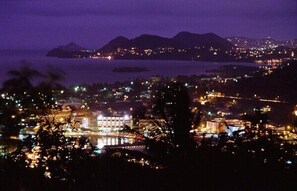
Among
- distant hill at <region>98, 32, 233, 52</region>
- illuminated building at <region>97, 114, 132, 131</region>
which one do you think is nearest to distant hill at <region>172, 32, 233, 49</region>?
distant hill at <region>98, 32, 233, 52</region>

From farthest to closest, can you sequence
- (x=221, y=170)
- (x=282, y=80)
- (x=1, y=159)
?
1. (x=282, y=80)
2. (x=1, y=159)
3. (x=221, y=170)

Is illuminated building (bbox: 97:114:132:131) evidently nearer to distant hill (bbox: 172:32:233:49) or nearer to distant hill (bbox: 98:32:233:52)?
distant hill (bbox: 98:32:233:52)

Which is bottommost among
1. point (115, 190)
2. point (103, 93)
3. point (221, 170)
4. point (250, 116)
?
point (103, 93)

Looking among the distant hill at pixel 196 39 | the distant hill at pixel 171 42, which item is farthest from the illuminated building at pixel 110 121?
the distant hill at pixel 196 39

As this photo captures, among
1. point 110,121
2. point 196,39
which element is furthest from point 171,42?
point 110,121

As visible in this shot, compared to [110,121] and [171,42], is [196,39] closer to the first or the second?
[171,42]

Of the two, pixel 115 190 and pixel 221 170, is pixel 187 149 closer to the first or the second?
pixel 221 170

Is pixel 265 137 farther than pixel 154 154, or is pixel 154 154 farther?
pixel 265 137

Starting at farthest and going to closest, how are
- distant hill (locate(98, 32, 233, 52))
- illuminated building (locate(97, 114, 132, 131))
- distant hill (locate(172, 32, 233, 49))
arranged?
distant hill (locate(172, 32, 233, 49)), distant hill (locate(98, 32, 233, 52)), illuminated building (locate(97, 114, 132, 131))

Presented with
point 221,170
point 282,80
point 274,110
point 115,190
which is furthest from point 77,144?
point 282,80
